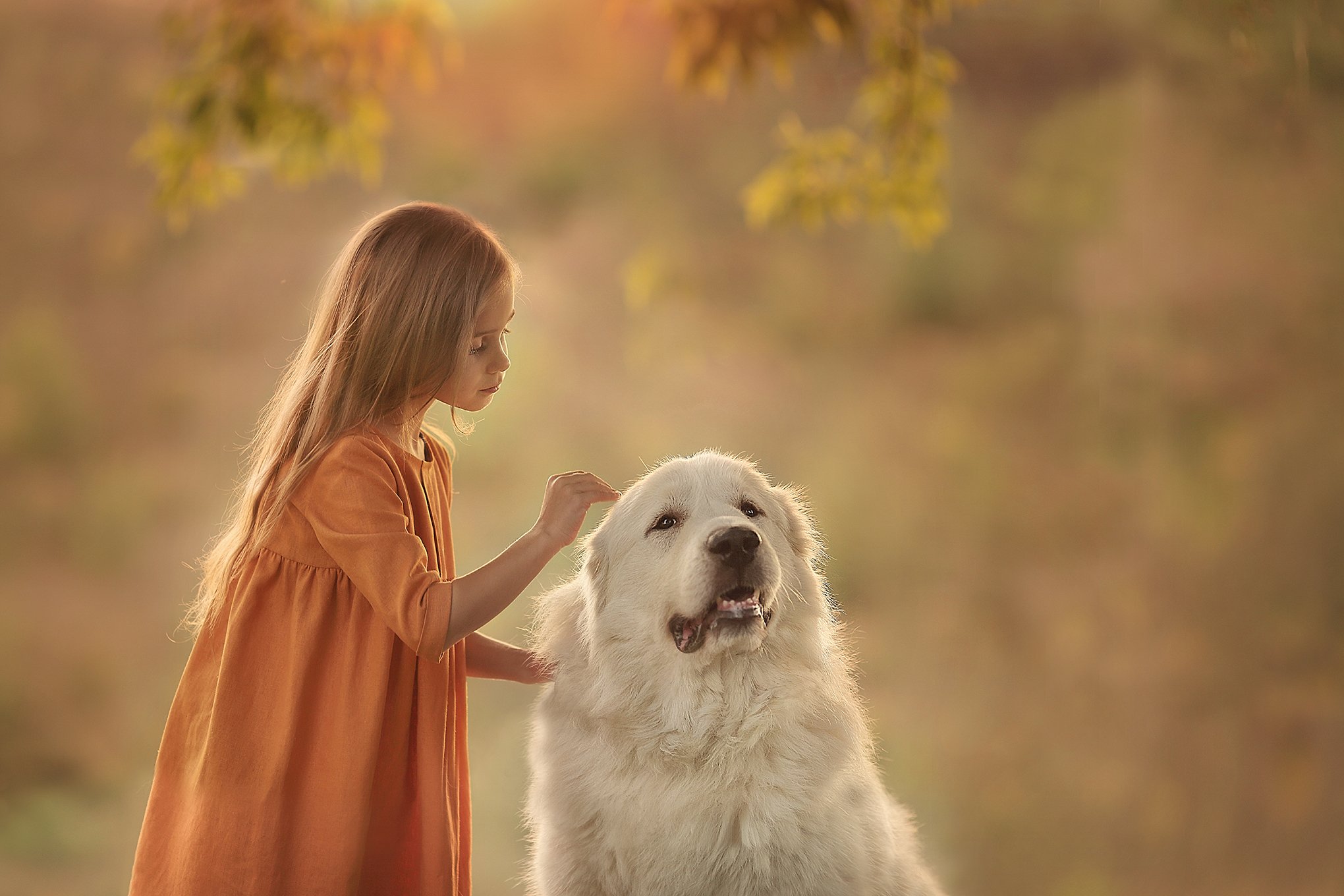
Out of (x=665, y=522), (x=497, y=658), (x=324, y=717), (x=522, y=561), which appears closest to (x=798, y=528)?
(x=665, y=522)

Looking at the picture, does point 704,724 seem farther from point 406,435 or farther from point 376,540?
point 406,435

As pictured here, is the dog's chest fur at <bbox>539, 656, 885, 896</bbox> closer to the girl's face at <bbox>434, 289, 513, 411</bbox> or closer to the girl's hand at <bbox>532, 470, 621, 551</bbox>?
the girl's hand at <bbox>532, 470, 621, 551</bbox>

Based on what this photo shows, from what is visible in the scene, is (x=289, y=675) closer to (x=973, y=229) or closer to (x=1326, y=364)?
(x=973, y=229)

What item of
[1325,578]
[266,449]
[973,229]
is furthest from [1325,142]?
[266,449]

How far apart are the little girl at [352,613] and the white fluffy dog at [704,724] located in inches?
6.1

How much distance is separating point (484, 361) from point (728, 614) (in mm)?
599

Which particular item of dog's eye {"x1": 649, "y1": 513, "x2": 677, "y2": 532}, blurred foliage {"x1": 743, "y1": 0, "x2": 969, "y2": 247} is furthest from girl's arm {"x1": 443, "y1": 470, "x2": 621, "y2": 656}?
blurred foliage {"x1": 743, "y1": 0, "x2": 969, "y2": 247}

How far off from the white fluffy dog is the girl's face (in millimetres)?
312

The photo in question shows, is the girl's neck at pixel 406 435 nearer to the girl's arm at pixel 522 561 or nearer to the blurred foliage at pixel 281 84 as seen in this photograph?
the girl's arm at pixel 522 561

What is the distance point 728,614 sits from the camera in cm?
145

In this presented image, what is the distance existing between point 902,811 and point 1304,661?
2.09 metres

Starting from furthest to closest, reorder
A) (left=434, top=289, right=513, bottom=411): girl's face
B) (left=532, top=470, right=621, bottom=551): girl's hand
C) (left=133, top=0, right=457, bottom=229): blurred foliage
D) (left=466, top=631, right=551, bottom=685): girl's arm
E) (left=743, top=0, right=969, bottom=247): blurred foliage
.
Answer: (left=743, top=0, right=969, bottom=247): blurred foliage, (left=133, top=0, right=457, bottom=229): blurred foliage, (left=466, top=631, right=551, bottom=685): girl's arm, (left=434, top=289, right=513, bottom=411): girl's face, (left=532, top=470, right=621, bottom=551): girl's hand

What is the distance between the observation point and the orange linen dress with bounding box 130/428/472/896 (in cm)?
146

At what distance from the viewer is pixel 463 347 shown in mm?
1592
